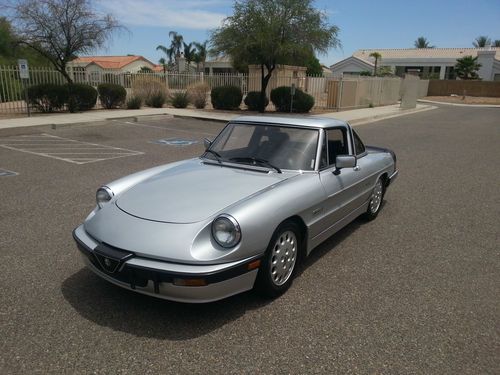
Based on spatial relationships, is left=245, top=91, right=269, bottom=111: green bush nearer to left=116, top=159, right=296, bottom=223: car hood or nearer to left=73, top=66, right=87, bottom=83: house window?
left=73, top=66, right=87, bottom=83: house window

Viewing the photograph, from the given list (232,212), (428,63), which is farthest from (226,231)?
(428,63)

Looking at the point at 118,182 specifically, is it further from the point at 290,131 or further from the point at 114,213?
the point at 290,131

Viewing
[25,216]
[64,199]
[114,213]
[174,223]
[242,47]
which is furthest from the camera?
[242,47]

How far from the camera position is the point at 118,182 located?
405cm

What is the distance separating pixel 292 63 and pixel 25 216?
1740cm

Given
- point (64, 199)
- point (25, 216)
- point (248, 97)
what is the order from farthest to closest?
point (248, 97), point (64, 199), point (25, 216)

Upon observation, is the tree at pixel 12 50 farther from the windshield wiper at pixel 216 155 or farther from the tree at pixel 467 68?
the tree at pixel 467 68

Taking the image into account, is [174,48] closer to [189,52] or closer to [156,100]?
[189,52]

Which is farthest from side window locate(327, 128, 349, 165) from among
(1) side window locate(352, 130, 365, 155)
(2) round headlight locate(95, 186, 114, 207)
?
(2) round headlight locate(95, 186, 114, 207)

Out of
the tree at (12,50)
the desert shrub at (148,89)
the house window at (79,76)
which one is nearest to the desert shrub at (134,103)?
the desert shrub at (148,89)

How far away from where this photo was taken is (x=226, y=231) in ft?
9.88

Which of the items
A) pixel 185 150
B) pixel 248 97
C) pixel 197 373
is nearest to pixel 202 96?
pixel 248 97

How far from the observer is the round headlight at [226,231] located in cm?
298

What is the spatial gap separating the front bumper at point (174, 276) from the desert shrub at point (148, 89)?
66.4 feet
